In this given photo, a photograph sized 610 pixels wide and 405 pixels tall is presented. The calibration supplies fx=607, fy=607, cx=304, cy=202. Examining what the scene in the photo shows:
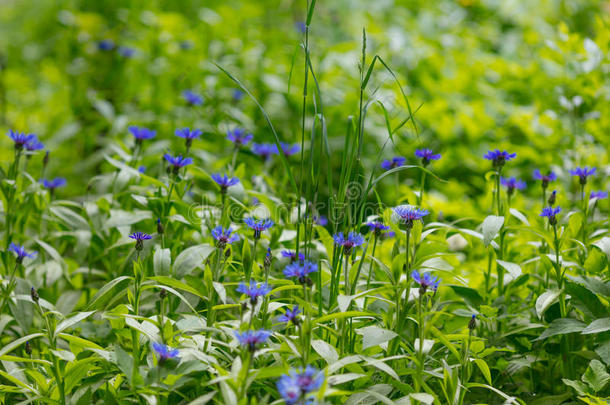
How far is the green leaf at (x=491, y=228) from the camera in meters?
1.27

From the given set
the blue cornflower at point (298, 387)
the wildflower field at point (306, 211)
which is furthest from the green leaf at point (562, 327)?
the blue cornflower at point (298, 387)

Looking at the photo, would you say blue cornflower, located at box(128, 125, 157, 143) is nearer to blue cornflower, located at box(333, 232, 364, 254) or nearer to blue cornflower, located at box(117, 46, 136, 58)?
blue cornflower, located at box(333, 232, 364, 254)

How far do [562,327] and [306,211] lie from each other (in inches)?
23.4

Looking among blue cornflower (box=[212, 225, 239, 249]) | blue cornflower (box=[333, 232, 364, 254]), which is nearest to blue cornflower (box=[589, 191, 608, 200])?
blue cornflower (box=[333, 232, 364, 254])

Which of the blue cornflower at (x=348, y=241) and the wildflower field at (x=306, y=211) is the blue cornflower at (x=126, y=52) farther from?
the blue cornflower at (x=348, y=241)

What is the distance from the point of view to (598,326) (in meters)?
1.23

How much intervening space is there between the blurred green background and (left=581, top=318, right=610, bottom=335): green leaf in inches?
36.1

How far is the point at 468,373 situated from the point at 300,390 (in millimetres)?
451

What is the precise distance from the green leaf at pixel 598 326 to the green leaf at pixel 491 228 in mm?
255

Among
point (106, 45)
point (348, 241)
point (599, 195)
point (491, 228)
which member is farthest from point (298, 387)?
point (106, 45)

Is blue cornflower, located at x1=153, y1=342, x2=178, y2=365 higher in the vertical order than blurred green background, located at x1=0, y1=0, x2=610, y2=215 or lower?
lower

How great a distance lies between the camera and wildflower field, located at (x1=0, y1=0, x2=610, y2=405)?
1.15 m

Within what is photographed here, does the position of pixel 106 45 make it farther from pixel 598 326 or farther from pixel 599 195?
pixel 598 326

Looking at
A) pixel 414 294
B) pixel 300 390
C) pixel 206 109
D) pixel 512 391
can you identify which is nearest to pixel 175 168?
pixel 414 294
